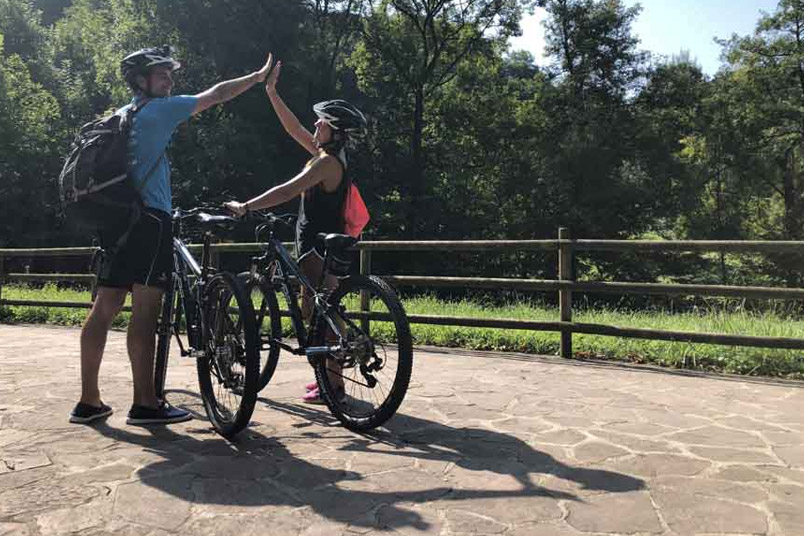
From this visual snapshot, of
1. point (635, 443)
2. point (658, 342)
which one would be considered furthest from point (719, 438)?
point (658, 342)

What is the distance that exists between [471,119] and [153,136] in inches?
1094

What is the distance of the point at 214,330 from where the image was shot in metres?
3.74

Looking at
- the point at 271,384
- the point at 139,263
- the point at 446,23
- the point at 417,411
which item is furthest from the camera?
the point at 446,23

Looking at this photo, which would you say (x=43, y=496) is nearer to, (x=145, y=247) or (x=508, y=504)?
(x=145, y=247)

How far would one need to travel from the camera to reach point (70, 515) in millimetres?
2479

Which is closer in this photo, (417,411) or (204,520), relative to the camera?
(204,520)

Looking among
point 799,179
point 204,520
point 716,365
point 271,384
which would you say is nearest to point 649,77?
point 799,179

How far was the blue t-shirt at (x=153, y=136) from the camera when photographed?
3.52 m

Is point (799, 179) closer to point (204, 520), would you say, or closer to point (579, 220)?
point (579, 220)

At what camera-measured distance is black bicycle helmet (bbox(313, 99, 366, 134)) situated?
3.95 metres

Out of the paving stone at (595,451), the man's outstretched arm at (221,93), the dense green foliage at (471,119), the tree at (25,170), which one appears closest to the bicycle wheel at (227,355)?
the man's outstretched arm at (221,93)

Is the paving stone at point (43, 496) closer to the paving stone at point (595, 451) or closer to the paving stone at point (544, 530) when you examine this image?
the paving stone at point (544, 530)

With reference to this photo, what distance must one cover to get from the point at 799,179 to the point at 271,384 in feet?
104

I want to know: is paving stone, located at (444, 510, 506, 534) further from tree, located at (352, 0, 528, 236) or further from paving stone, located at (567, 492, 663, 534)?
tree, located at (352, 0, 528, 236)
